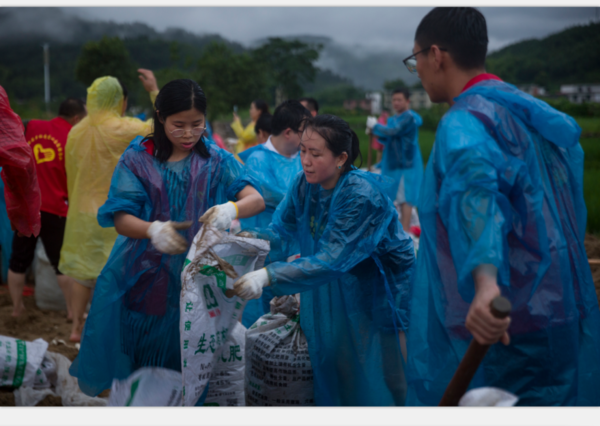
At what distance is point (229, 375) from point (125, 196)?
2.67 ft

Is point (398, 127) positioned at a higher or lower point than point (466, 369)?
higher

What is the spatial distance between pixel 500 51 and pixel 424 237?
7571 millimetres

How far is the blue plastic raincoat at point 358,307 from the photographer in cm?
188

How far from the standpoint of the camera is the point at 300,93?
1160 centimetres

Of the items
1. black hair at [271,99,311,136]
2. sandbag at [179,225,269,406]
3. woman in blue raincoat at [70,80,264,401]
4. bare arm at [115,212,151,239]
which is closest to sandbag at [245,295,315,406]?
sandbag at [179,225,269,406]

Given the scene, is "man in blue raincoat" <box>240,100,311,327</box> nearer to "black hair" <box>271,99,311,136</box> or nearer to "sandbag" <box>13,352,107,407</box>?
"black hair" <box>271,99,311,136</box>

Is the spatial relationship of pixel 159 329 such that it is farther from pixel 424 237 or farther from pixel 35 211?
pixel 424 237

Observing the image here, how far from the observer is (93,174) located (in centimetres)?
316

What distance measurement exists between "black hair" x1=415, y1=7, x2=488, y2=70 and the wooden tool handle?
0.69 meters

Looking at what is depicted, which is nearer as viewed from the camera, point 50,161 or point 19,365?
point 19,365

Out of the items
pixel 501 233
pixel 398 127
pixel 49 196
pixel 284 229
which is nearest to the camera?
pixel 501 233

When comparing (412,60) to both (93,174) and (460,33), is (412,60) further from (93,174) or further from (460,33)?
(93,174)

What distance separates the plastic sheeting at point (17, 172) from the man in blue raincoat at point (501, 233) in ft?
4.72

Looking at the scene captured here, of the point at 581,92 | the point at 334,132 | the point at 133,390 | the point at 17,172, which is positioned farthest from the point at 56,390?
the point at 581,92
